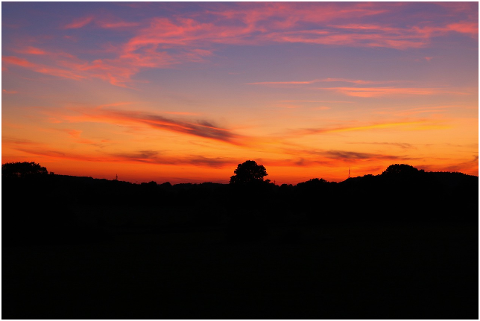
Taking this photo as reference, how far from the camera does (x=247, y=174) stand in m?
83.4

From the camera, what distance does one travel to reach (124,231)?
5606cm

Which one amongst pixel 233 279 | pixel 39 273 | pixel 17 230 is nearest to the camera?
pixel 233 279

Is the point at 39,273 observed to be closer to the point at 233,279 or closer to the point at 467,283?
the point at 233,279

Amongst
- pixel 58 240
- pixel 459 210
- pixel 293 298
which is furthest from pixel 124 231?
pixel 459 210

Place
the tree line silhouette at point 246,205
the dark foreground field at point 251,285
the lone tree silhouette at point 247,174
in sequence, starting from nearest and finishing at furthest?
1. the dark foreground field at point 251,285
2. the tree line silhouette at point 246,205
3. the lone tree silhouette at point 247,174

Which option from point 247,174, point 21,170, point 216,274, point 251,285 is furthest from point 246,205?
point 251,285

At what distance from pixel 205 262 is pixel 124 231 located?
3364 cm

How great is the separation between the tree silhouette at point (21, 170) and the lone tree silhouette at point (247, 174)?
133 ft

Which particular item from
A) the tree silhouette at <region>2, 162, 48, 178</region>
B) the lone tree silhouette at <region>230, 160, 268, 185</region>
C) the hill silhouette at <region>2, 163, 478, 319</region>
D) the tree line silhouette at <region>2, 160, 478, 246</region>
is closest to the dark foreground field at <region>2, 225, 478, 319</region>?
the hill silhouette at <region>2, 163, 478, 319</region>

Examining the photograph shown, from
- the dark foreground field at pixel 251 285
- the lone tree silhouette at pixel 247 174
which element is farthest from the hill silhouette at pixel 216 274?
the lone tree silhouette at pixel 247 174

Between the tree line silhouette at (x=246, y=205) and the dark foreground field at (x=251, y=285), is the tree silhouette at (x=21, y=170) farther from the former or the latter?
the dark foreground field at (x=251, y=285)

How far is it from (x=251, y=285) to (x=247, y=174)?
215 ft

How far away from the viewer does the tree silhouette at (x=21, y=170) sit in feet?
159

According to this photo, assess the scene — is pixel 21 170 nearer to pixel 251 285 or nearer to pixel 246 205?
pixel 251 285
